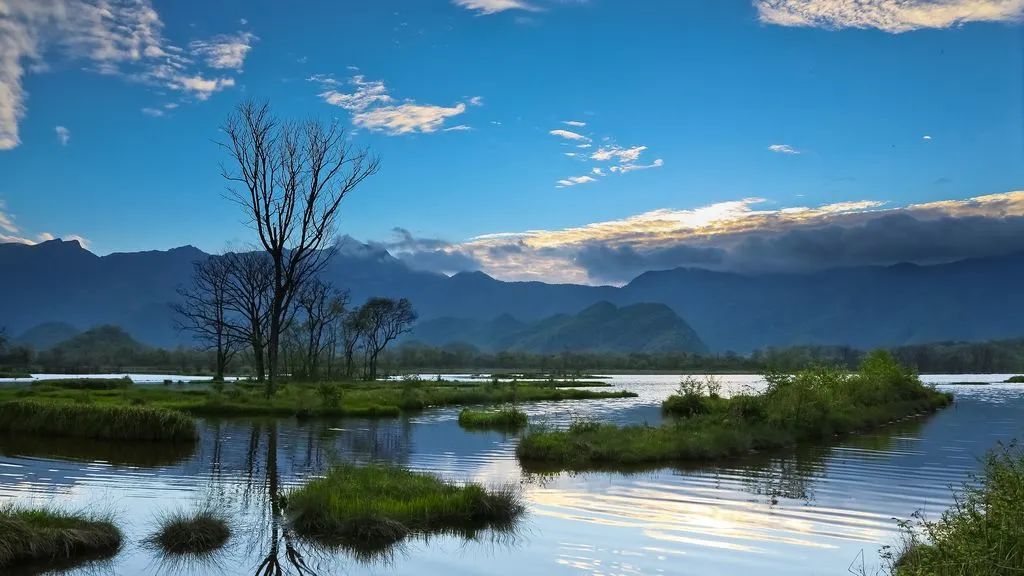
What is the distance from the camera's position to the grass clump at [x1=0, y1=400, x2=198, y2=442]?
1156 inches

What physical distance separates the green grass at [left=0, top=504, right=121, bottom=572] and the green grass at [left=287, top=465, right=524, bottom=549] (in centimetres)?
363

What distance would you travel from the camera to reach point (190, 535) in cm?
1409

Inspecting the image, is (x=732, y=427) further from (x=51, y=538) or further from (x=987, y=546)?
(x=51, y=538)

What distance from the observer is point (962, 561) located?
8.07 m

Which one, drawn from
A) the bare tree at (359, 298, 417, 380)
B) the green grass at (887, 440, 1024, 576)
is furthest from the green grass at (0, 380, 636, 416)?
the bare tree at (359, 298, 417, 380)

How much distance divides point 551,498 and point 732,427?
15.5 metres

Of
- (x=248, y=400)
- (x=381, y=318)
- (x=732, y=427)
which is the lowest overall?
(x=732, y=427)

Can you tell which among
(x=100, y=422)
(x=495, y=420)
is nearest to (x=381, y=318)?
(x=495, y=420)

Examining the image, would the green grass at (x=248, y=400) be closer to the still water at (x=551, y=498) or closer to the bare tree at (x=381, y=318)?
the still water at (x=551, y=498)

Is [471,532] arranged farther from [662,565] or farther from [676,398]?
[676,398]

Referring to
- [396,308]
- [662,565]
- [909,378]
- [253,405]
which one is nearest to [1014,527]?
[662,565]

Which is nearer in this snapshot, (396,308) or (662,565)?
(662,565)

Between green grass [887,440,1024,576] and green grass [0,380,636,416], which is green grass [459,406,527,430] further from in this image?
green grass [887,440,1024,576]

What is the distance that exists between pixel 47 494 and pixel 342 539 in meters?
8.32
